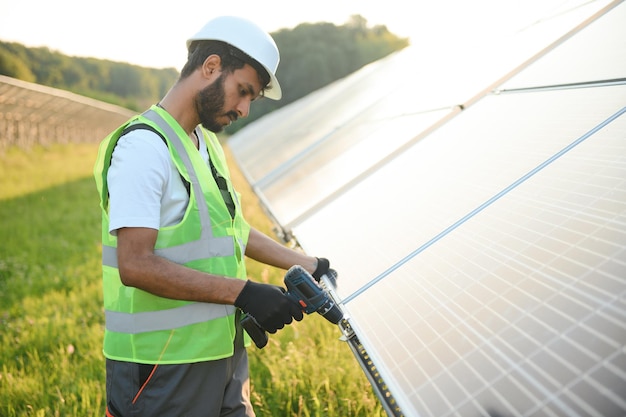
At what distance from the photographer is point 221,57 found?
187cm

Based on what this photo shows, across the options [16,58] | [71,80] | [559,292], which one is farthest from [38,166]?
[71,80]

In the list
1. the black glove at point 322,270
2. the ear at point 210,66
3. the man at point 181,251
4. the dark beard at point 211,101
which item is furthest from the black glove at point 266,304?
the ear at point 210,66

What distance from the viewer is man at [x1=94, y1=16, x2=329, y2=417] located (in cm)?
154

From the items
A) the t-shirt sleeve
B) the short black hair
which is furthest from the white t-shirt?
the short black hair

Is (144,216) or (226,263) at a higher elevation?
(144,216)

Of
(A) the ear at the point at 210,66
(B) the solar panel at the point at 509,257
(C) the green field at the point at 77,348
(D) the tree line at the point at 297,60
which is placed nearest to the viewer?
(B) the solar panel at the point at 509,257

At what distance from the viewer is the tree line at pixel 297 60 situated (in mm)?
42781

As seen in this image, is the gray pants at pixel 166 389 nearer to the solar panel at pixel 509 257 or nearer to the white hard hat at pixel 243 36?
the solar panel at pixel 509 257

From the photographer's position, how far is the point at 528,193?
158 centimetres

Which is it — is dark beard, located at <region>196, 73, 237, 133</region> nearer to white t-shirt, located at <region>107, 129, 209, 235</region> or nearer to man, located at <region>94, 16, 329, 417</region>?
man, located at <region>94, 16, 329, 417</region>

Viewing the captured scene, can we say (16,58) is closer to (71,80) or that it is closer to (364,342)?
(71,80)

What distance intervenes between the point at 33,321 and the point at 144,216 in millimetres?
3034

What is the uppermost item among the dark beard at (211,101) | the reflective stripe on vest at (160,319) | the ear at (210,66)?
the ear at (210,66)

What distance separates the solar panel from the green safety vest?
0.50 metres
